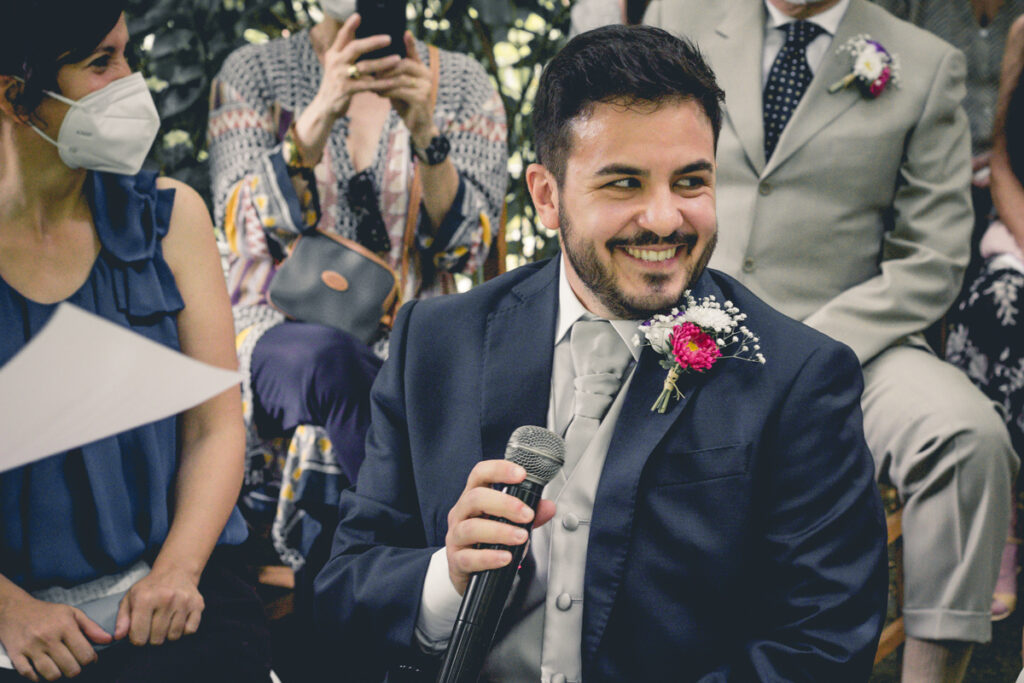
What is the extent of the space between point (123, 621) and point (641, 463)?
0.94 meters

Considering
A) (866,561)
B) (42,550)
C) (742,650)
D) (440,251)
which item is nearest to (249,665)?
(42,550)

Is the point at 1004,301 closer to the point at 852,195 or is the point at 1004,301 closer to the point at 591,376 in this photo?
the point at 852,195

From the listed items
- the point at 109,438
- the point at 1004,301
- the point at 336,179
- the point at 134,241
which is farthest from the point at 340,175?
the point at 1004,301

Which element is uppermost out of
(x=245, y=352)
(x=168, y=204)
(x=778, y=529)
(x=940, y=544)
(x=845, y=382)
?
(x=168, y=204)

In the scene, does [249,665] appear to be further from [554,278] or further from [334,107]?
[334,107]

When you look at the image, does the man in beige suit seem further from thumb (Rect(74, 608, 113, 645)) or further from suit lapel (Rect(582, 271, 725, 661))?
thumb (Rect(74, 608, 113, 645))

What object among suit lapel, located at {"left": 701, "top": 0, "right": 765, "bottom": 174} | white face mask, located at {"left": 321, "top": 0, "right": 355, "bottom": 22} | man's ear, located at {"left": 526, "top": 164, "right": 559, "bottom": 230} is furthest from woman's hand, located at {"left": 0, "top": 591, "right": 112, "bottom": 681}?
suit lapel, located at {"left": 701, "top": 0, "right": 765, "bottom": 174}

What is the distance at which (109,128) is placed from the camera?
68.2 inches

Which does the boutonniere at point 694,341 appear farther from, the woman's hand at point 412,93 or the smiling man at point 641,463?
the woman's hand at point 412,93

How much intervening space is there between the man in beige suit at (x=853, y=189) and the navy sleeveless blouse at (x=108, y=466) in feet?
4.92

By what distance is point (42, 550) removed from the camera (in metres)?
1.65

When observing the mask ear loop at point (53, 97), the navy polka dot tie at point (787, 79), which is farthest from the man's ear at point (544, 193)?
the navy polka dot tie at point (787, 79)

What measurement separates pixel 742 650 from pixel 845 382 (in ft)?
1.47

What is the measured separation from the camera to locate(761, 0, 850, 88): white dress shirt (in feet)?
8.60
